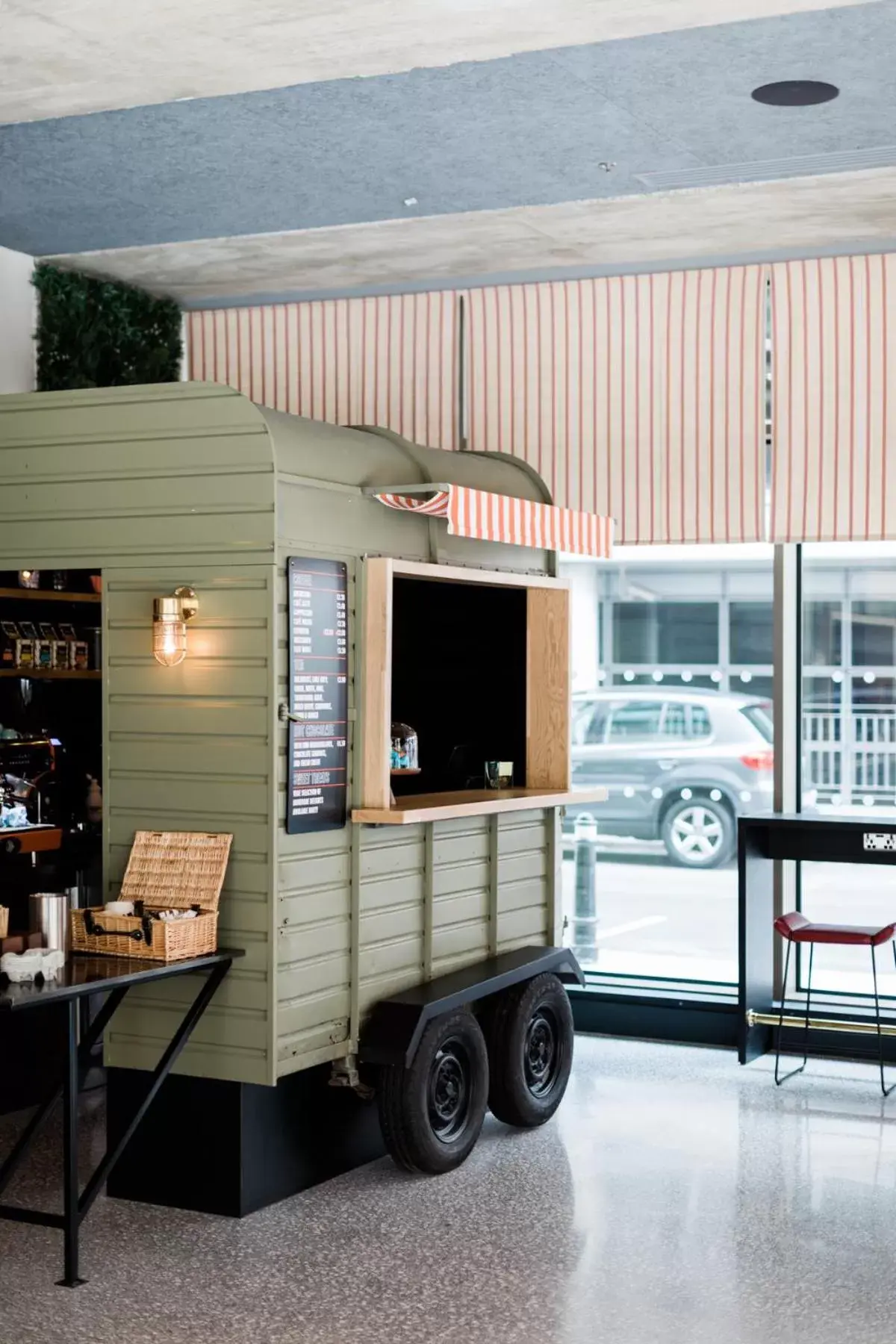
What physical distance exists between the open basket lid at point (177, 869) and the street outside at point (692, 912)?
3285mm

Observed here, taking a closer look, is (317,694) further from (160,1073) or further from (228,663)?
(160,1073)

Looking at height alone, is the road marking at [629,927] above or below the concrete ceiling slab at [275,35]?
below

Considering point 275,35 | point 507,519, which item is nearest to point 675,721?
point 507,519

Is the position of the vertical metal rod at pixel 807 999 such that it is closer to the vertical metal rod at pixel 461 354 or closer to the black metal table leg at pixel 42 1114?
the vertical metal rod at pixel 461 354

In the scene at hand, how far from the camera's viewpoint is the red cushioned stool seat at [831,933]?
21.5 feet

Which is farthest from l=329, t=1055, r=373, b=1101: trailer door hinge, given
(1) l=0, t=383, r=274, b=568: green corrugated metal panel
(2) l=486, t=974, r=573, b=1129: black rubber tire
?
(1) l=0, t=383, r=274, b=568: green corrugated metal panel

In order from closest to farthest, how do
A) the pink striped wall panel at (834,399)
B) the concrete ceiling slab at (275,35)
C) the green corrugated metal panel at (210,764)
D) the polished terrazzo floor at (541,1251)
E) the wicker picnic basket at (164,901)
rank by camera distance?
the polished terrazzo floor at (541,1251)
the concrete ceiling slab at (275,35)
the wicker picnic basket at (164,901)
the green corrugated metal panel at (210,764)
the pink striped wall panel at (834,399)

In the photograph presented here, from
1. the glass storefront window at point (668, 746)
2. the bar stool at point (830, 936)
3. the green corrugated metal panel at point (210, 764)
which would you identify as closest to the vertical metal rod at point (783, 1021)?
the bar stool at point (830, 936)

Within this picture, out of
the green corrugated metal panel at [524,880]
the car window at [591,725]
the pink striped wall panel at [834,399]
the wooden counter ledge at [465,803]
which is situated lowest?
the green corrugated metal panel at [524,880]

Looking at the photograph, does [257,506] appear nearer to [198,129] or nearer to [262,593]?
[262,593]

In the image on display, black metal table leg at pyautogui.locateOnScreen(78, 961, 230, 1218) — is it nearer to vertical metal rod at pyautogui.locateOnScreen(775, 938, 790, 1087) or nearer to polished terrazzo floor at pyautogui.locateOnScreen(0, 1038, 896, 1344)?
polished terrazzo floor at pyautogui.locateOnScreen(0, 1038, 896, 1344)

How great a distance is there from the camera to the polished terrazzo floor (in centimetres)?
427

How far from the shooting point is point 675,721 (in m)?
7.90

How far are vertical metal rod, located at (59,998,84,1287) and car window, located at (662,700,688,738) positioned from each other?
408 centimetres
